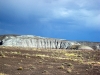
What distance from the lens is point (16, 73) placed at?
22.5m

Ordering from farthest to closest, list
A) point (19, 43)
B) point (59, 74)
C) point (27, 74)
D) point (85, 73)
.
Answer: point (19, 43) → point (85, 73) → point (59, 74) → point (27, 74)

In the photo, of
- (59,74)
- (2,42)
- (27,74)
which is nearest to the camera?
(27,74)

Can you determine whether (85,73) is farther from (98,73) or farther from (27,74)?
(27,74)

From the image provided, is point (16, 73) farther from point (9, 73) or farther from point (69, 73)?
point (69, 73)

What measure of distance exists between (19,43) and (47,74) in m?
172

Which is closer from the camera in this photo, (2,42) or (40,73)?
(40,73)

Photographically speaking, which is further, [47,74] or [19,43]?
[19,43]

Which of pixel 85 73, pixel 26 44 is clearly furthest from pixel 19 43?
pixel 85 73

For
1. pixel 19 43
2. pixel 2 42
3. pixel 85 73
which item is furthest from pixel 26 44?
pixel 85 73

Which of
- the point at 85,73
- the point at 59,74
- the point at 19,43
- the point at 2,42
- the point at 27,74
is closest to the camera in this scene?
the point at 27,74

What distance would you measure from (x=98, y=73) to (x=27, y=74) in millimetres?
8057

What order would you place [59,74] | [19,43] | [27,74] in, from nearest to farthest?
[27,74]
[59,74]
[19,43]

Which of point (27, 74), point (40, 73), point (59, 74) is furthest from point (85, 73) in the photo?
point (27, 74)

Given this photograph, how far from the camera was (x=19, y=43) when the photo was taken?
194 metres
